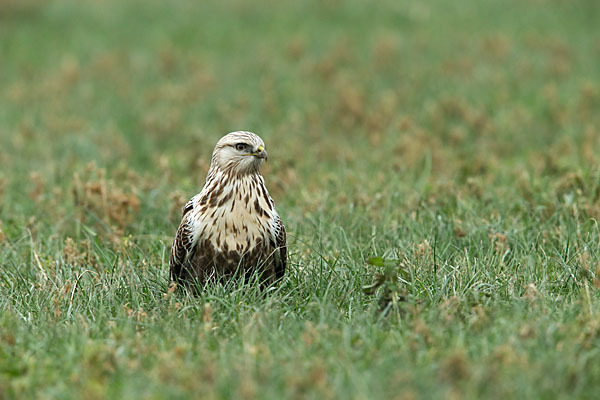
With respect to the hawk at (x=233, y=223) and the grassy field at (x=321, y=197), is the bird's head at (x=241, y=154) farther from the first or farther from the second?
the grassy field at (x=321, y=197)

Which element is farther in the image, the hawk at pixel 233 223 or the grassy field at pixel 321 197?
the hawk at pixel 233 223

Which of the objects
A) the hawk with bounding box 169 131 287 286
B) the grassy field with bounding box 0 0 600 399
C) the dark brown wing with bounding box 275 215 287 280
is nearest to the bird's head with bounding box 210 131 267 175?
the hawk with bounding box 169 131 287 286

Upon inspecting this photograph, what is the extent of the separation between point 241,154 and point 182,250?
26.1 inches

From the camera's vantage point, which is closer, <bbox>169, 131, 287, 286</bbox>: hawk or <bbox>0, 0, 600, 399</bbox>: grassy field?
<bbox>0, 0, 600, 399</bbox>: grassy field

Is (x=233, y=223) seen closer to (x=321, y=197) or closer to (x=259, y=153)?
(x=259, y=153)

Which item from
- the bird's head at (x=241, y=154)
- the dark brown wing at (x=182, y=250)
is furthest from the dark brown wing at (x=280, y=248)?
the dark brown wing at (x=182, y=250)

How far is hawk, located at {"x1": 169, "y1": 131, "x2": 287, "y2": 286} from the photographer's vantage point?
16.7 ft

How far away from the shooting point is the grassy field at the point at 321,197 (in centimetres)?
399

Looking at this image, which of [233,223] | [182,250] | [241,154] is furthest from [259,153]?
[182,250]

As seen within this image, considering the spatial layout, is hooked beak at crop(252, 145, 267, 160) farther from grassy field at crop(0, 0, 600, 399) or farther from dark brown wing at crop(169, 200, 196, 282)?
grassy field at crop(0, 0, 600, 399)

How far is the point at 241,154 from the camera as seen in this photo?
16.8ft

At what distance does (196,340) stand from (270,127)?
20.2 ft

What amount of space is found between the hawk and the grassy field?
0.19 metres

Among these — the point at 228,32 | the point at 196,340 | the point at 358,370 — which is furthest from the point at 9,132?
the point at 358,370
